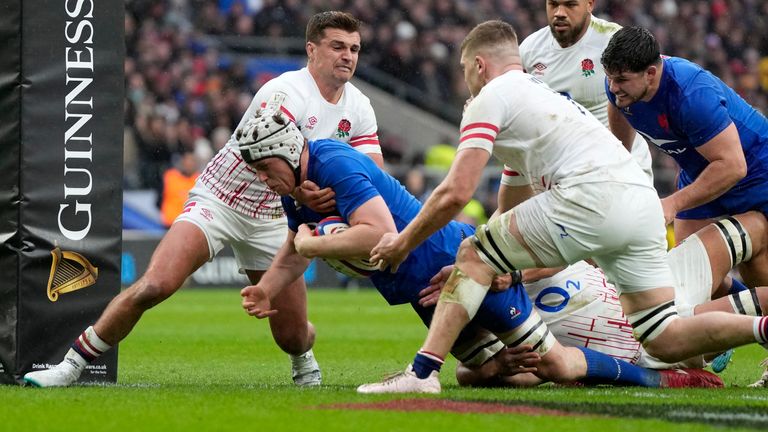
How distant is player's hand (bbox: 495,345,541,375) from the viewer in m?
A: 7.00

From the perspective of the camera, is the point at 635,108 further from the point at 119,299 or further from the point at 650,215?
the point at 119,299

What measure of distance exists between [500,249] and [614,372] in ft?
4.37

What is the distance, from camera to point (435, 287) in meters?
6.90

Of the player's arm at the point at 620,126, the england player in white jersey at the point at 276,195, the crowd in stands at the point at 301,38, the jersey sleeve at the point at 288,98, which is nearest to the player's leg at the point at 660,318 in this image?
the player's arm at the point at 620,126

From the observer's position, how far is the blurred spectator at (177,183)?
19484 millimetres

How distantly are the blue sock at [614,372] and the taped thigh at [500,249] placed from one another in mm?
1036

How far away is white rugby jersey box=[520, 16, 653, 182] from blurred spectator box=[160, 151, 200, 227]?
37.2 ft

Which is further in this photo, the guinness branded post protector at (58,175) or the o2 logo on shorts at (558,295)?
the o2 logo on shorts at (558,295)

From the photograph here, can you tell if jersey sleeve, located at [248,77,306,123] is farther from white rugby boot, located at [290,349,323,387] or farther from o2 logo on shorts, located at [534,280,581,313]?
o2 logo on shorts, located at [534,280,581,313]

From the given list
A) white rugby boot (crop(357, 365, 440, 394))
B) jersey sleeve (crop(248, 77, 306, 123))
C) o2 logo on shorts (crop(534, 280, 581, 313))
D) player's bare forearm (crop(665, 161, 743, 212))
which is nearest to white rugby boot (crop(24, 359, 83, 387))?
white rugby boot (crop(357, 365, 440, 394))

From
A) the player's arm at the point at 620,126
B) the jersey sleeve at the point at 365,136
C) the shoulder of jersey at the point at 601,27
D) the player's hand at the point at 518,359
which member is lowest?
the player's hand at the point at 518,359

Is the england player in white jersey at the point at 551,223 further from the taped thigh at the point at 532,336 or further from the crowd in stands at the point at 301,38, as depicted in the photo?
the crowd in stands at the point at 301,38

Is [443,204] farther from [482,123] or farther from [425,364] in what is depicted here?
[425,364]

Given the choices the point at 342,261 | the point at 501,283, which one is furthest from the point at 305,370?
the point at 501,283
